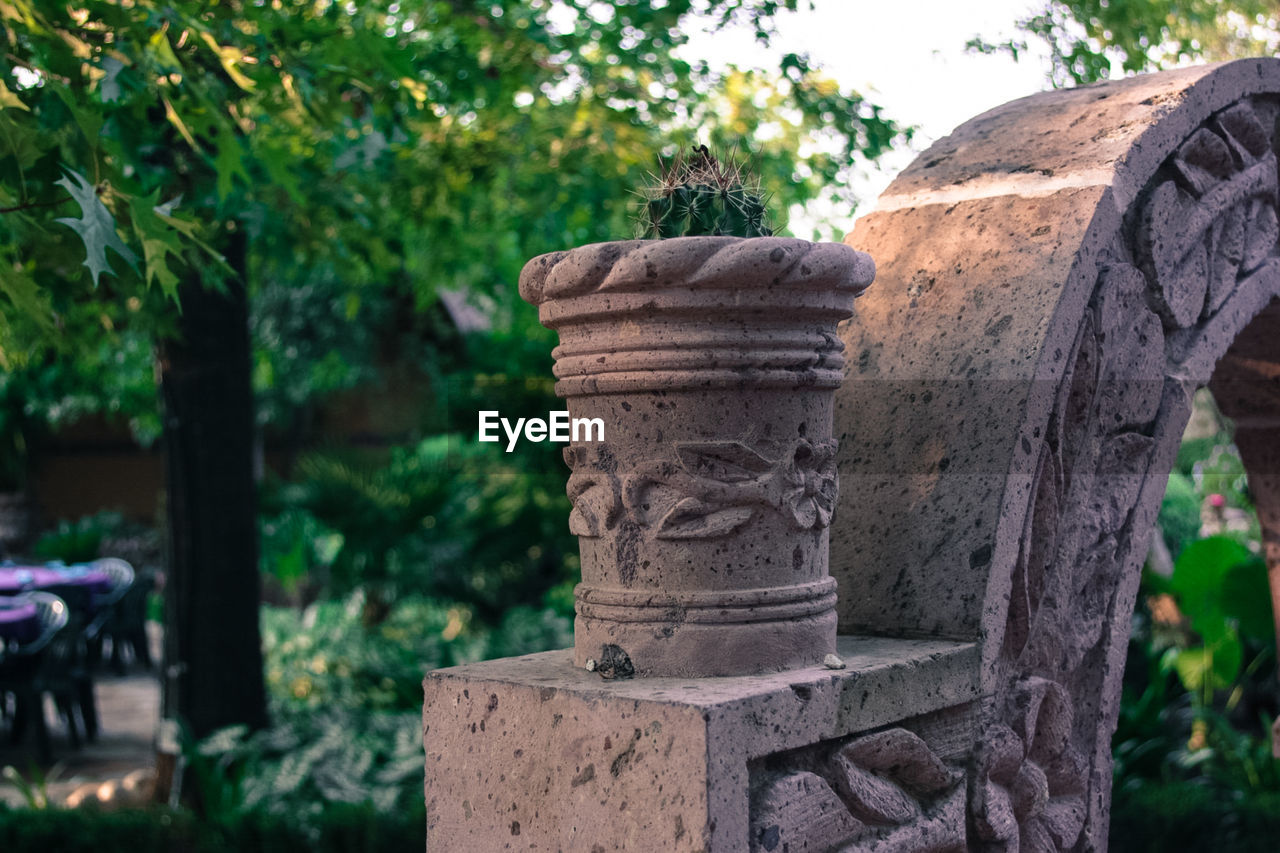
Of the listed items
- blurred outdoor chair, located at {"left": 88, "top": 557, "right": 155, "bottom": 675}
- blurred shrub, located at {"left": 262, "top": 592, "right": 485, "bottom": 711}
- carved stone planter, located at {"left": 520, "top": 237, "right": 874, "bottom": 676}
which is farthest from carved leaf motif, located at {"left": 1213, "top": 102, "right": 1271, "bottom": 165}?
blurred outdoor chair, located at {"left": 88, "top": 557, "right": 155, "bottom": 675}

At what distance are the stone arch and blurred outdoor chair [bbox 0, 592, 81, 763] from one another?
6205 mm

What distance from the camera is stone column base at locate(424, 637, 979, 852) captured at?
5.56 ft

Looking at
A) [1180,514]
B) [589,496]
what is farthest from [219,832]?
[1180,514]

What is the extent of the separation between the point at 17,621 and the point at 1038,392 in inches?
268

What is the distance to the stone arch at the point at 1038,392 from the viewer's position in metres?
2.26

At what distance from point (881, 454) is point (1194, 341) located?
0.95 m

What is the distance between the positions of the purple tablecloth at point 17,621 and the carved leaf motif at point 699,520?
660cm

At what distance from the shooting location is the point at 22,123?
237cm

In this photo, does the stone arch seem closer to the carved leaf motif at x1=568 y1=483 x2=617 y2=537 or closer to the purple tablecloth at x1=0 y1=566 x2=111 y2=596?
the carved leaf motif at x1=568 y1=483 x2=617 y2=537

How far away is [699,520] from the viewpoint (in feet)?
6.12

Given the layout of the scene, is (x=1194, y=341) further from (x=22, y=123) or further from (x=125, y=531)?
(x=125, y=531)

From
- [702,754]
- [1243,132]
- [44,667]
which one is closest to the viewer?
[702,754]

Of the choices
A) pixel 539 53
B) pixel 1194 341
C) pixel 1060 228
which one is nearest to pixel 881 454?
pixel 1060 228

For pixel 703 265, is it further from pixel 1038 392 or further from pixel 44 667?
pixel 44 667
